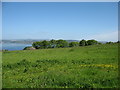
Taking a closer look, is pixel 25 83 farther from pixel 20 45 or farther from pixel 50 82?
pixel 20 45

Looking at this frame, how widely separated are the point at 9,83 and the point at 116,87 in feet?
16.2

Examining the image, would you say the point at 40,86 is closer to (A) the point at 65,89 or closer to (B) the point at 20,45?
(A) the point at 65,89

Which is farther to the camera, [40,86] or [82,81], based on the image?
[82,81]

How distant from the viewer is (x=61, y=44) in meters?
96.9

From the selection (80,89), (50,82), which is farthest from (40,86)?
(80,89)

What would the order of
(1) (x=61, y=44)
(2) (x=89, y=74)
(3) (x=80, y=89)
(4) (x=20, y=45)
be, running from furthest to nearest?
(1) (x=61, y=44), (4) (x=20, y=45), (2) (x=89, y=74), (3) (x=80, y=89)

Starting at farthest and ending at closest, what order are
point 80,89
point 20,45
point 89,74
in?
point 20,45 → point 89,74 → point 80,89

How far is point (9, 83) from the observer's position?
844 cm

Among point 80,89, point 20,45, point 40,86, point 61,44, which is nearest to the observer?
point 80,89

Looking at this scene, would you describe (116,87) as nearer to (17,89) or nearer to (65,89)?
(65,89)

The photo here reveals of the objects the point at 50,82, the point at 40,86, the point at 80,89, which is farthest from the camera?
the point at 50,82

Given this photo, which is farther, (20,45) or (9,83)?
(20,45)

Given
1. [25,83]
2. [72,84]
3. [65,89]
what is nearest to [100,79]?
[72,84]

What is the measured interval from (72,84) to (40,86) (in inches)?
55.8
